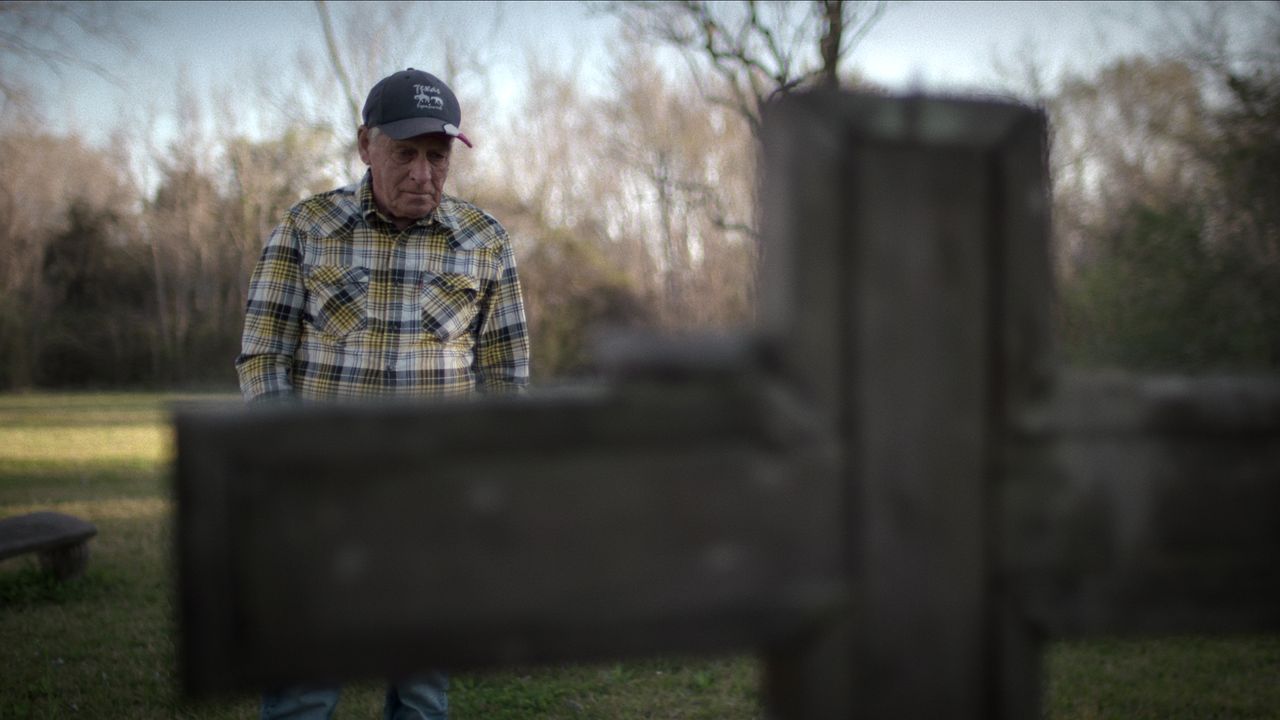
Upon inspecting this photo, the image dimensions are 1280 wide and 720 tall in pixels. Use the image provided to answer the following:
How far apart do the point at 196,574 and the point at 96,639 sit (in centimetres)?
517

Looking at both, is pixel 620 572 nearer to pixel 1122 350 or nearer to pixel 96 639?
pixel 96 639

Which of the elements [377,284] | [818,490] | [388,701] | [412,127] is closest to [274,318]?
[377,284]

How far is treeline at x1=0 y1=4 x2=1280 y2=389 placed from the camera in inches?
340

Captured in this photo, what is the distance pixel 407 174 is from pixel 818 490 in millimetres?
2108

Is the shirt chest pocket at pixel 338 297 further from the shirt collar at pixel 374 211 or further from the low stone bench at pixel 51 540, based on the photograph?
the low stone bench at pixel 51 540

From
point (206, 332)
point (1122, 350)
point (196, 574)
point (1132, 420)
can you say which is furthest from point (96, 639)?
point (206, 332)

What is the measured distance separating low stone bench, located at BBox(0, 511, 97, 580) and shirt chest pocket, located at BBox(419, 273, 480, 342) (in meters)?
4.08

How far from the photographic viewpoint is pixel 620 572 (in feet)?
3.32

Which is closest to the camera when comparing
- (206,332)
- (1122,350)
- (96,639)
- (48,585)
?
(96,639)

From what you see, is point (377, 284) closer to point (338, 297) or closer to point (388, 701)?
point (338, 297)

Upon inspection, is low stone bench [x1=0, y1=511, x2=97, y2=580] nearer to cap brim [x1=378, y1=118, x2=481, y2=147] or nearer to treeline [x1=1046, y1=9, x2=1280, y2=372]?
cap brim [x1=378, y1=118, x2=481, y2=147]

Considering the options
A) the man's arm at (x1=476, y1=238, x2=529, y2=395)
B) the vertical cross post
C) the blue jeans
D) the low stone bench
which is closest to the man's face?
the man's arm at (x1=476, y1=238, x2=529, y2=395)

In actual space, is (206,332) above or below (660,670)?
above

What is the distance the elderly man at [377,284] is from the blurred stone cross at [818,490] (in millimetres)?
1883
